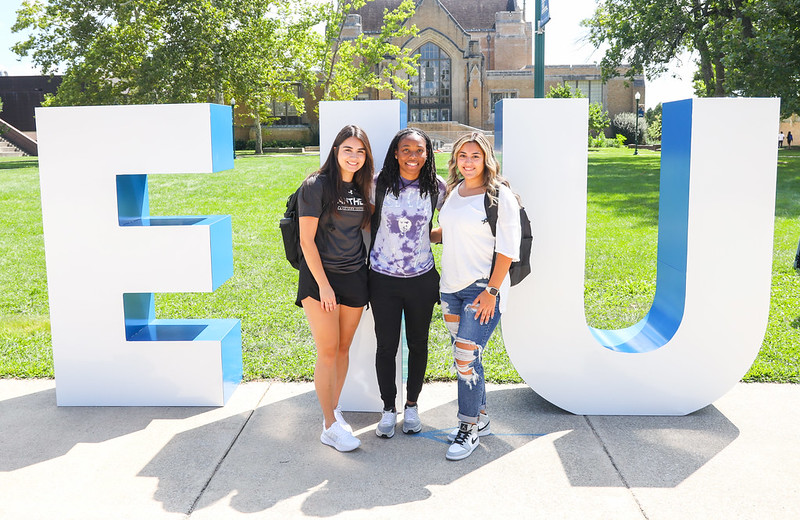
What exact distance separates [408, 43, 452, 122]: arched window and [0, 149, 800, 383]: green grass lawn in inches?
1488

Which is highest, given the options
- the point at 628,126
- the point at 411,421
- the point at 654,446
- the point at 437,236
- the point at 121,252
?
the point at 628,126

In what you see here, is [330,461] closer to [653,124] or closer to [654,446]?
[654,446]

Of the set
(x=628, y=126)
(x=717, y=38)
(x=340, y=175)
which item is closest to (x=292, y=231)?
(x=340, y=175)

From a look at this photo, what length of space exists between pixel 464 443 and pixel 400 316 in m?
0.80

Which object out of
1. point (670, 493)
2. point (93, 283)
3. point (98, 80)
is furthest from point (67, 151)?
point (98, 80)

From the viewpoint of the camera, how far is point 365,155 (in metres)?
4.00

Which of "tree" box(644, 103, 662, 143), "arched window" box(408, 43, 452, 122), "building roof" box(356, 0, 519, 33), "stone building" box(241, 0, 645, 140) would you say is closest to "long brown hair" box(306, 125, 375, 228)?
"tree" box(644, 103, 662, 143)

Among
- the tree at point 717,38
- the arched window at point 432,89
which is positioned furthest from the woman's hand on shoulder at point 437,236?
the arched window at point 432,89

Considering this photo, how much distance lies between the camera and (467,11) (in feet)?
205

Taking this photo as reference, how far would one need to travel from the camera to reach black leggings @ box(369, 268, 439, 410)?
3986mm

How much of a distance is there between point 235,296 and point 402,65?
33540 millimetres

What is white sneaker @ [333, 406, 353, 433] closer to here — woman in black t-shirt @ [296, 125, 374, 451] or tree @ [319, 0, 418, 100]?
woman in black t-shirt @ [296, 125, 374, 451]

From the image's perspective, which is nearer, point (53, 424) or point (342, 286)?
point (342, 286)

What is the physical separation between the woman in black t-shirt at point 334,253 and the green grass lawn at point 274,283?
4.24ft
